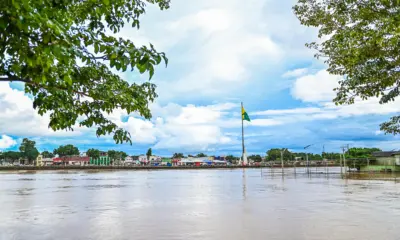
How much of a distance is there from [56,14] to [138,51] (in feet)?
3.77

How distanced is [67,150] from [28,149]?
17.5m

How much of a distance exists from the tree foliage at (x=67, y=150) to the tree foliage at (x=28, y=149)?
12641 mm

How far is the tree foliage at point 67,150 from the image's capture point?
176750mm

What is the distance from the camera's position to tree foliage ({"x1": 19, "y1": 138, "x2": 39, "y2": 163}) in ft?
542

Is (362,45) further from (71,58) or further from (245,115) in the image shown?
(245,115)

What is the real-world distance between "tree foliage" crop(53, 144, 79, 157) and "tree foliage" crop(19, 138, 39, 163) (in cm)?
1264

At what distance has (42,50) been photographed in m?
4.52

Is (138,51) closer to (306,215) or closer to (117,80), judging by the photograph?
(117,80)

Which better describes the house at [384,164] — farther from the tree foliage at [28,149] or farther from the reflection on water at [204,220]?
the tree foliage at [28,149]

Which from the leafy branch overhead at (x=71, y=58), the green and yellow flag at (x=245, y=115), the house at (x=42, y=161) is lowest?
the house at (x=42, y=161)

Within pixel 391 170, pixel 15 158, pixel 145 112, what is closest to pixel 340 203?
pixel 145 112

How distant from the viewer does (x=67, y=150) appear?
578 feet

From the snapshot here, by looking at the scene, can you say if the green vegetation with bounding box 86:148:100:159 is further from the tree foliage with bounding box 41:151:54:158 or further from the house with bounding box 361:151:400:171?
the house with bounding box 361:151:400:171

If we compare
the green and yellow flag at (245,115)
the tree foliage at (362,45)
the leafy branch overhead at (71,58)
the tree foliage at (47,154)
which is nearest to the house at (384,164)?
the green and yellow flag at (245,115)
